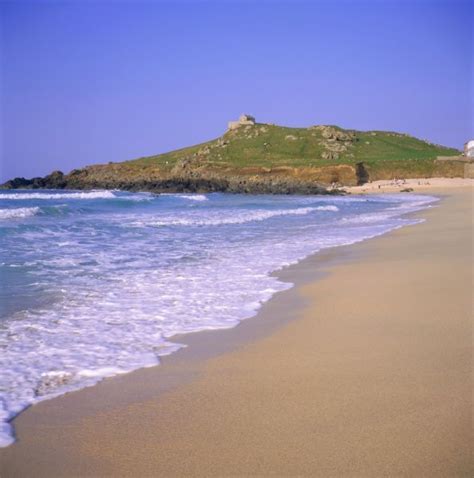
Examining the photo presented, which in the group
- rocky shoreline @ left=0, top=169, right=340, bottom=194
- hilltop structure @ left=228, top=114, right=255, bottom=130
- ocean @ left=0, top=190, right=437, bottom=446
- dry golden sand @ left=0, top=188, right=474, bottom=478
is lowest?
dry golden sand @ left=0, top=188, right=474, bottom=478

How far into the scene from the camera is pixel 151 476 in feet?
9.19

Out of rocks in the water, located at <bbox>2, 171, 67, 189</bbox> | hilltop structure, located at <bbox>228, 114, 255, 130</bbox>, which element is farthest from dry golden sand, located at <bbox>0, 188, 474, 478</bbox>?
hilltop structure, located at <bbox>228, 114, 255, 130</bbox>

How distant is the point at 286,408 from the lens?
11.6ft

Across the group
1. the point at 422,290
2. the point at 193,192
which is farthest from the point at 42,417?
the point at 193,192

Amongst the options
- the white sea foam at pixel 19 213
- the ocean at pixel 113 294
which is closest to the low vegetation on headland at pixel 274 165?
the white sea foam at pixel 19 213

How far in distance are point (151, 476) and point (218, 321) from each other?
3.15 meters

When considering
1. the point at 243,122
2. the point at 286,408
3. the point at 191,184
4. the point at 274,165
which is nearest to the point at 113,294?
the point at 286,408

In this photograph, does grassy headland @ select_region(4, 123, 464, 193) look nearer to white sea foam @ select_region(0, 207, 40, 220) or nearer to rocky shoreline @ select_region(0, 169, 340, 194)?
rocky shoreline @ select_region(0, 169, 340, 194)

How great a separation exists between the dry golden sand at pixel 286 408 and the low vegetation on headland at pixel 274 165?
144ft

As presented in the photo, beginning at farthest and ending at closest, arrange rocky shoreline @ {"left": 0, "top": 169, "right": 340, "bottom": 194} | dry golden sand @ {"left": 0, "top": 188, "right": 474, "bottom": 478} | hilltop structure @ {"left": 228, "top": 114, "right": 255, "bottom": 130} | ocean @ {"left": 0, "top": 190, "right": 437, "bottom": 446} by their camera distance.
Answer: hilltop structure @ {"left": 228, "top": 114, "right": 255, "bottom": 130}
rocky shoreline @ {"left": 0, "top": 169, "right": 340, "bottom": 194}
ocean @ {"left": 0, "top": 190, "right": 437, "bottom": 446}
dry golden sand @ {"left": 0, "top": 188, "right": 474, "bottom": 478}

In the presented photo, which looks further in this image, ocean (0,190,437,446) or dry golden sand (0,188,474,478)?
ocean (0,190,437,446)

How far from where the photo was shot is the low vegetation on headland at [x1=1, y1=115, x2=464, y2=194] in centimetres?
5800

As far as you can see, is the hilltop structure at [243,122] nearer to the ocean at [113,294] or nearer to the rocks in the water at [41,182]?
the rocks in the water at [41,182]

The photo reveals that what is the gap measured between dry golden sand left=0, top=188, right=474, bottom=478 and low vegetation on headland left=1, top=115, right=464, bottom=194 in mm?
43745
